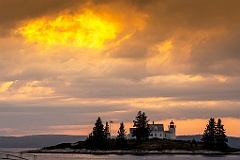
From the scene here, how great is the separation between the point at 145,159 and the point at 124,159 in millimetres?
7169

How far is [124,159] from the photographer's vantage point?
169875mm

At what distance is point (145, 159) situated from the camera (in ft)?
565
